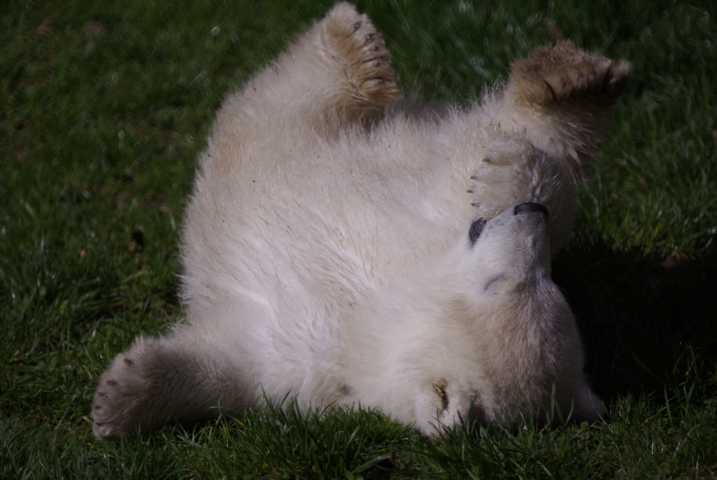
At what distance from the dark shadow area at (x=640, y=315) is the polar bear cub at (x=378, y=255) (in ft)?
1.49

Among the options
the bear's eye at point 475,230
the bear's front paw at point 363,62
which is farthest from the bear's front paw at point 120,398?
the bear's front paw at point 363,62

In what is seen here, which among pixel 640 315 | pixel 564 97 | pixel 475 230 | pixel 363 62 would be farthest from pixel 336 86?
pixel 640 315

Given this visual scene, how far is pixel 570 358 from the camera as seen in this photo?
3338 millimetres

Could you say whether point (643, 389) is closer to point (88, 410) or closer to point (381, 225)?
point (381, 225)

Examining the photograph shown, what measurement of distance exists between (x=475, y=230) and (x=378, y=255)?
1.14 ft

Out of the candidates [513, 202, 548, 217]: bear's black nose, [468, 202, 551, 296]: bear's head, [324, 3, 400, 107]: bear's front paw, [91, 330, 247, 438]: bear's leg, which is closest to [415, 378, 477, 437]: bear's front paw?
[468, 202, 551, 296]: bear's head

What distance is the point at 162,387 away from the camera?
12.0 feet

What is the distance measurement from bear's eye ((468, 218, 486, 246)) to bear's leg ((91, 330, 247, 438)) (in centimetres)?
94

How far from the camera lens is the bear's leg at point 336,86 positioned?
4.32 m

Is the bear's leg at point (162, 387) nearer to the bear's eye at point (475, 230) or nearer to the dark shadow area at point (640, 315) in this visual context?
the bear's eye at point (475, 230)

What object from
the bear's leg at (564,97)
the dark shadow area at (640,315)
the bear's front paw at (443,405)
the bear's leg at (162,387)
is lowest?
the dark shadow area at (640,315)

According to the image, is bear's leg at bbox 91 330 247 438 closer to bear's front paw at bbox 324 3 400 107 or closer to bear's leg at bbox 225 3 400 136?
bear's leg at bbox 225 3 400 136

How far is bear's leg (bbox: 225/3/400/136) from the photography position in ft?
14.2

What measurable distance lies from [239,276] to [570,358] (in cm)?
124
